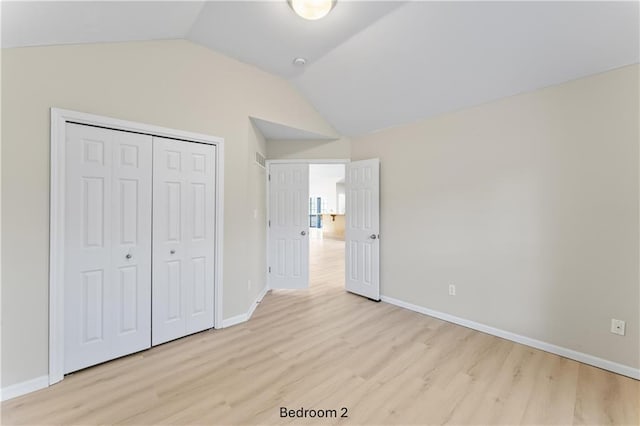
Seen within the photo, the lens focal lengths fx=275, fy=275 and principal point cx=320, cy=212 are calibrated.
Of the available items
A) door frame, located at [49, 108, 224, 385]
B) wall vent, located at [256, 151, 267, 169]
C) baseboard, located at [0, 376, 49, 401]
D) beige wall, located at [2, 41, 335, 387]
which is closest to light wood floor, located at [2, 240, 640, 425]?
baseboard, located at [0, 376, 49, 401]

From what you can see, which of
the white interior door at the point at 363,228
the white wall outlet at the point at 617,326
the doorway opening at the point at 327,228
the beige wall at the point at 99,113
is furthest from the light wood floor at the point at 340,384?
the doorway opening at the point at 327,228

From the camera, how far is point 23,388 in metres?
1.91

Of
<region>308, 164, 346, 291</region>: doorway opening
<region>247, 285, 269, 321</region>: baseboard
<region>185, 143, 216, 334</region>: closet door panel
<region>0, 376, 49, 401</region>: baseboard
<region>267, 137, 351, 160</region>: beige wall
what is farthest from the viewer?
<region>308, 164, 346, 291</region>: doorway opening

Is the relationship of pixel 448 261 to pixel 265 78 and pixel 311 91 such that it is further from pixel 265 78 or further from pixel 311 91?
pixel 265 78

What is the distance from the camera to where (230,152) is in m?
3.02

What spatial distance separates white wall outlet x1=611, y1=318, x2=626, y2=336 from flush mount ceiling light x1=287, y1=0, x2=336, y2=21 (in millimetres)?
3337

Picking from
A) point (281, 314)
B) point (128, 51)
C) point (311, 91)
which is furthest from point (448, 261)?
point (128, 51)

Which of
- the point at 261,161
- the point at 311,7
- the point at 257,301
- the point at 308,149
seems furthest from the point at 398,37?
the point at 257,301

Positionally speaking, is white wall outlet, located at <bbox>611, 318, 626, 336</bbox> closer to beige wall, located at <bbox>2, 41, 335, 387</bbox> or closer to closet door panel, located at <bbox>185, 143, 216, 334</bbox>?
beige wall, located at <bbox>2, 41, 335, 387</bbox>

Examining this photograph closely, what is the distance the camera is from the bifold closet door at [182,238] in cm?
259

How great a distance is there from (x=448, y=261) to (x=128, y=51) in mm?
3806

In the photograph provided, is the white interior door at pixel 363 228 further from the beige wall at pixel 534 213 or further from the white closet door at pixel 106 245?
the white closet door at pixel 106 245

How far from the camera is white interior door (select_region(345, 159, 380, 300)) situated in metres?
3.91

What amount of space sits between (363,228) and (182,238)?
2410 millimetres
